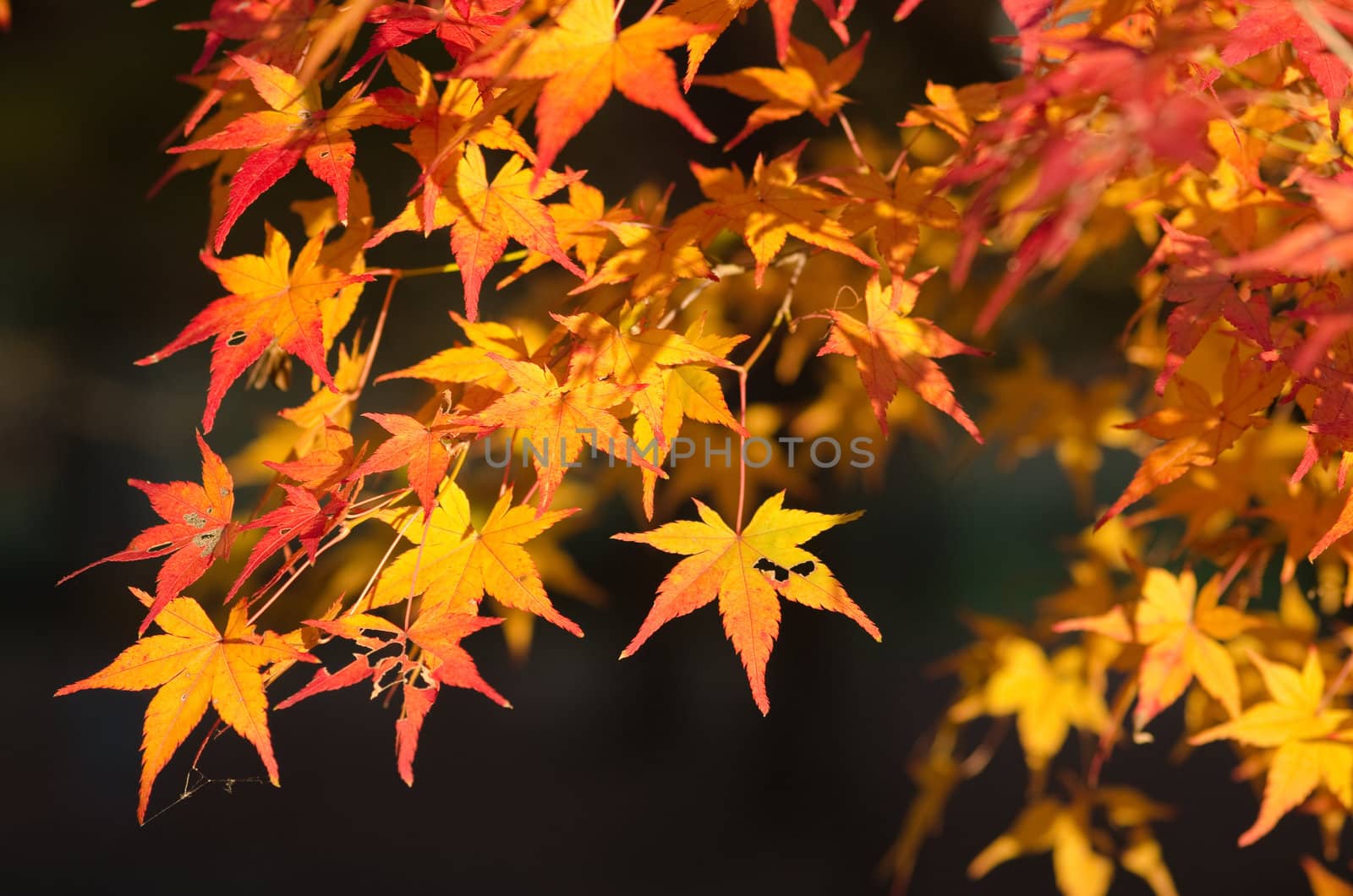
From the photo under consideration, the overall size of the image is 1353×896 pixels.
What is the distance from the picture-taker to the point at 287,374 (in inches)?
42.5

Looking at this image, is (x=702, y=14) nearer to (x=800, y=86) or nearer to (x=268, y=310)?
(x=800, y=86)

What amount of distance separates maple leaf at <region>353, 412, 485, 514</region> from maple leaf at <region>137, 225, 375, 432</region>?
0.22 ft

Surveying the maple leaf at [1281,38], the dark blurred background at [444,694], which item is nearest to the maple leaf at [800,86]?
the maple leaf at [1281,38]

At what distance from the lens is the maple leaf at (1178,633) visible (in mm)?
1031

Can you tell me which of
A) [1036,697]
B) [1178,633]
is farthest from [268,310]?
[1036,697]

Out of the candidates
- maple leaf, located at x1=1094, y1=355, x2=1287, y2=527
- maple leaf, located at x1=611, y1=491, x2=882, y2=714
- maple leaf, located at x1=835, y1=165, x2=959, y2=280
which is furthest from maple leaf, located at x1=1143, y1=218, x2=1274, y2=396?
maple leaf, located at x1=611, y1=491, x2=882, y2=714

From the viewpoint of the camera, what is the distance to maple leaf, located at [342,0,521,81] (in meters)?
0.68

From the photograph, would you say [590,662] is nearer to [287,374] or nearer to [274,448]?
[274,448]

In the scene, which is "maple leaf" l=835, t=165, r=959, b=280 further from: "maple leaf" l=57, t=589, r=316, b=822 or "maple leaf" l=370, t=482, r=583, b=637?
"maple leaf" l=57, t=589, r=316, b=822

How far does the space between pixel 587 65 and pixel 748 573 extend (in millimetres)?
390

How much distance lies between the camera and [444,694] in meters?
3.56

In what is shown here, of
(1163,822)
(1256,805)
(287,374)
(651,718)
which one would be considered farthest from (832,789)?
(287,374)

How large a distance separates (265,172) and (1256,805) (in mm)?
3108

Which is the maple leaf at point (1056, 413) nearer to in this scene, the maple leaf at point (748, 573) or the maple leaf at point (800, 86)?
the maple leaf at point (800, 86)
